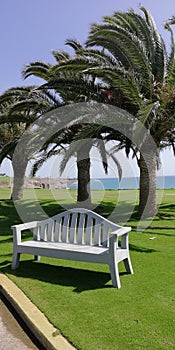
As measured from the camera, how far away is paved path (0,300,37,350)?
132 inches

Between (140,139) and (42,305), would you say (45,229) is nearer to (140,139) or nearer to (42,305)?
(42,305)

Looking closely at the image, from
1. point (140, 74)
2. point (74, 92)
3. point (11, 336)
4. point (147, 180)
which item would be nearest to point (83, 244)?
point (11, 336)

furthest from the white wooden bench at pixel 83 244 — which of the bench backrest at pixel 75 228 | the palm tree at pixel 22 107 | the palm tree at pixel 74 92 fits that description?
the palm tree at pixel 22 107

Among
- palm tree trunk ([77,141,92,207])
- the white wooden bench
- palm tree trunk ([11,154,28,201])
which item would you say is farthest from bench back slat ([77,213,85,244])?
palm tree trunk ([11,154,28,201])

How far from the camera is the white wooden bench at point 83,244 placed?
15.9 feet

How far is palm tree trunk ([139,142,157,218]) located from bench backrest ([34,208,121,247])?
5.64m

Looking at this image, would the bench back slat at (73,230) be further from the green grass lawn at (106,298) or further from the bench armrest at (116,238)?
the bench armrest at (116,238)

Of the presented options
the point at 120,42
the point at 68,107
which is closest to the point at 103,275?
the point at 68,107

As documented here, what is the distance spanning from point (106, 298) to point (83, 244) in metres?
1.36

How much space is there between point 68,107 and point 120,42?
8.34ft

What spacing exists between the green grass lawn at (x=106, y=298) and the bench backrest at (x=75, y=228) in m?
0.50

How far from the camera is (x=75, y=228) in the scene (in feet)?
18.9

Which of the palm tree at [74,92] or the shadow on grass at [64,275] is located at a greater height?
the palm tree at [74,92]

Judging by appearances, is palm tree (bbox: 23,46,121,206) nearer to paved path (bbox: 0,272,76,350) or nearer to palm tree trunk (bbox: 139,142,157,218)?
palm tree trunk (bbox: 139,142,157,218)
